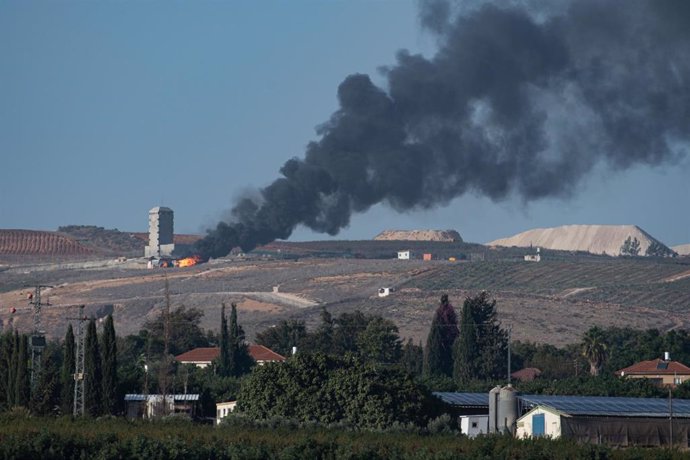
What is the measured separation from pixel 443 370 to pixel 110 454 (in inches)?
3076

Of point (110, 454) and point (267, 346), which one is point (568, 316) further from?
point (110, 454)

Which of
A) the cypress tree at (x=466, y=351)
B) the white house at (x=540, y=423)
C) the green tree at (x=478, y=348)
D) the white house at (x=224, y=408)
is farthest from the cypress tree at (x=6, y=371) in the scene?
the cypress tree at (x=466, y=351)

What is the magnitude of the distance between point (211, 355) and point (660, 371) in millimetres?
35930

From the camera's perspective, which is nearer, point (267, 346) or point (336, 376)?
point (336, 376)

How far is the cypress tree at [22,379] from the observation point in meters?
87.4

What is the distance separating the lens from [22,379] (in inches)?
3465

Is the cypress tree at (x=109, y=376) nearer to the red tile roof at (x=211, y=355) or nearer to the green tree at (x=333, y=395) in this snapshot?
the green tree at (x=333, y=395)

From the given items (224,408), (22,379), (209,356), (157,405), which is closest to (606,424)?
(224,408)

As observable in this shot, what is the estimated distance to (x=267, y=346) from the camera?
15575 centimetres

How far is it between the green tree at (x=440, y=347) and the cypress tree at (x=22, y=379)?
1885 inches

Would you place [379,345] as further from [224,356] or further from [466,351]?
[224,356]

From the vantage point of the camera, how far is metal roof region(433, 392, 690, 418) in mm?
76750

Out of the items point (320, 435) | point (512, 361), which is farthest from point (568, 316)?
point (320, 435)

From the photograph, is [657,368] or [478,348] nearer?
[657,368]
